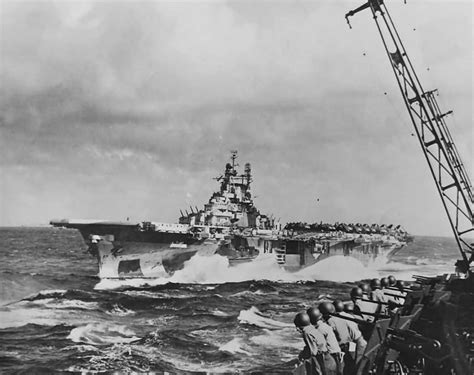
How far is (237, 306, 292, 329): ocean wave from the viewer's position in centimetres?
1802

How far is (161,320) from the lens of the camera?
→ 19375 mm

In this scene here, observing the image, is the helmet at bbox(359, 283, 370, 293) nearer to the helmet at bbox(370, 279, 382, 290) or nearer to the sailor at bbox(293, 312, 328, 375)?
the helmet at bbox(370, 279, 382, 290)

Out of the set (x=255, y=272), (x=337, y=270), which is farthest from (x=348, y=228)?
(x=255, y=272)

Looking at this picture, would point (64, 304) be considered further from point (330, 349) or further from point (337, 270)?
point (337, 270)

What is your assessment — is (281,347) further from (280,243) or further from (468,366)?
(280,243)

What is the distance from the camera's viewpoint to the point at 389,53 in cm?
1364

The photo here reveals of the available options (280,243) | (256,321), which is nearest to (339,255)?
(280,243)

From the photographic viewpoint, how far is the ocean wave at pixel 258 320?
59.1 ft

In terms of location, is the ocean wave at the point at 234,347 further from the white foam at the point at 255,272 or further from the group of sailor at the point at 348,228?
the group of sailor at the point at 348,228

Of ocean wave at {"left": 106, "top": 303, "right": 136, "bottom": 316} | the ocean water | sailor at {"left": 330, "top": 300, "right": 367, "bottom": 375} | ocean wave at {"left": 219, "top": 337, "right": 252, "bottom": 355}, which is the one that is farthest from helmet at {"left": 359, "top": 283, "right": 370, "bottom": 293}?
ocean wave at {"left": 106, "top": 303, "right": 136, "bottom": 316}

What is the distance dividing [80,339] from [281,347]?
274 inches

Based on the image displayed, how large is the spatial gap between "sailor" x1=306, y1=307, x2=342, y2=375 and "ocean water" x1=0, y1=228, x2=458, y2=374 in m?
5.56

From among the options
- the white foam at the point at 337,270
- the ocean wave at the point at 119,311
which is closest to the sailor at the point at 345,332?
the ocean wave at the point at 119,311

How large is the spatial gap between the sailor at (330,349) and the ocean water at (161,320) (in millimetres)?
5559
